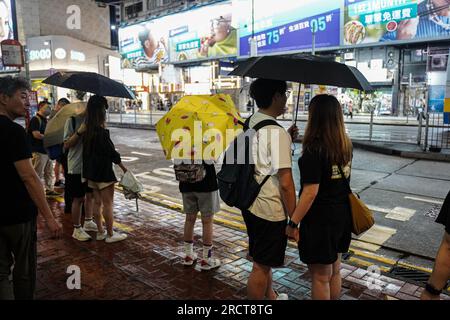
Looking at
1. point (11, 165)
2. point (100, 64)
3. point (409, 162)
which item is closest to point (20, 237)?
point (11, 165)

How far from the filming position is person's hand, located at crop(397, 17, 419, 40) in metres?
21.0

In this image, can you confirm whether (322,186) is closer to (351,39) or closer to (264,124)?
(264,124)

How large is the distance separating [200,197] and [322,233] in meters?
1.49

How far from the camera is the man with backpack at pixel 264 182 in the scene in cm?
261

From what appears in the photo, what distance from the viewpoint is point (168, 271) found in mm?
3928

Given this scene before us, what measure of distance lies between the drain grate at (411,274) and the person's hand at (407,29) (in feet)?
68.2

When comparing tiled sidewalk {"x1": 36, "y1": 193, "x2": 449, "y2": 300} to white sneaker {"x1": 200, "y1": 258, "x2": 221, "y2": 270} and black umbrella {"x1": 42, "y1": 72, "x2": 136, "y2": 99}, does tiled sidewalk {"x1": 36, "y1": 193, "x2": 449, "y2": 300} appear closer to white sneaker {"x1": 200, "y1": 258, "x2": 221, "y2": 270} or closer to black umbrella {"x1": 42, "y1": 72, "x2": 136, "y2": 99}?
white sneaker {"x1": 200, "y1": 258, "x2": 221, "y2": 270}

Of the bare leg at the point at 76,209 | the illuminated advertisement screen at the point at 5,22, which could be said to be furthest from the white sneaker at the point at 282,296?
the illuminated advertisement screen at the point at 5,22

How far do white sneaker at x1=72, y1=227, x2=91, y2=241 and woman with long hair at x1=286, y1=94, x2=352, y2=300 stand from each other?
3.14m

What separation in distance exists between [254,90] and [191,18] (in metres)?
32.8

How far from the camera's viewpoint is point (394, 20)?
2148 cm

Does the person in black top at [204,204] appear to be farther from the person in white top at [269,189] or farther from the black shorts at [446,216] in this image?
the black shorts at [446,216]

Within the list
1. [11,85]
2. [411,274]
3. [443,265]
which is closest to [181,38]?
[411,274]

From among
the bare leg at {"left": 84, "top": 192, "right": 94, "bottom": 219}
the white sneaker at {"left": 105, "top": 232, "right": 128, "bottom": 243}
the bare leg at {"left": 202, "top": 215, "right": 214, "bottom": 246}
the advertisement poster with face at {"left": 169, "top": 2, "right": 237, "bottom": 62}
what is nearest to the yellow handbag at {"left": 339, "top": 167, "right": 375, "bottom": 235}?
the bare leg at {"left": 202, "top": 215, "right": 214, "bottom": 246}
